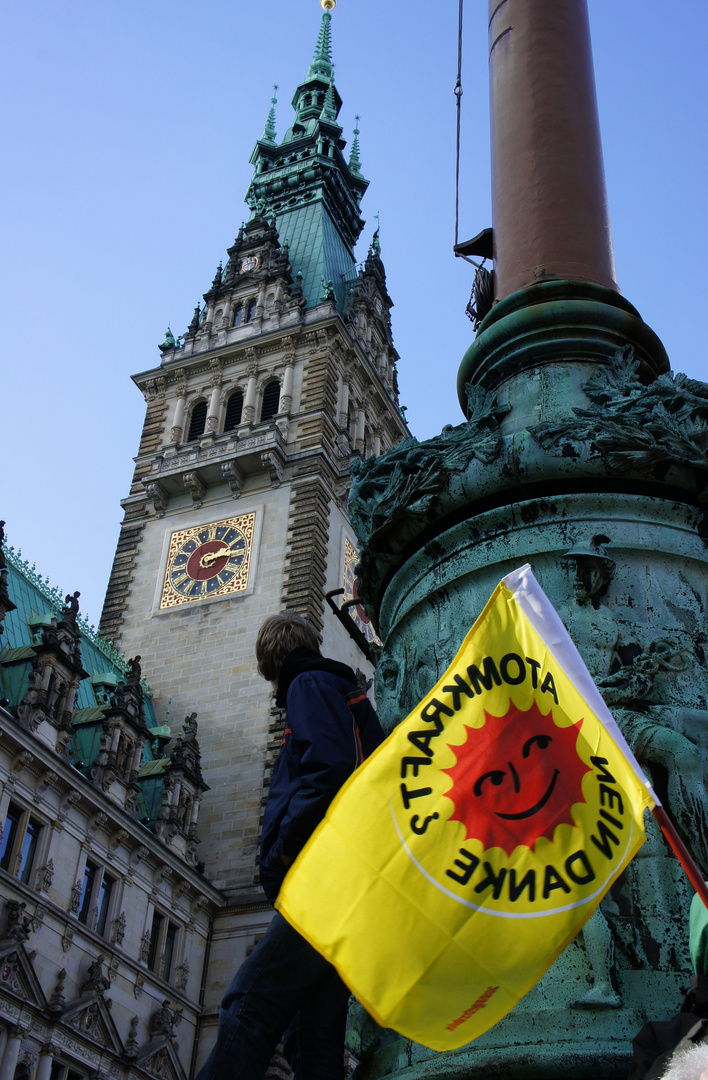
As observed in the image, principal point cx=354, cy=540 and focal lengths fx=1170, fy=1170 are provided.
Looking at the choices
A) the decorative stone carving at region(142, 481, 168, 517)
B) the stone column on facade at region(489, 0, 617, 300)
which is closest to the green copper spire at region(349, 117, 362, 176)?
the decorative stone carving at region(142, 481, 168, 517)

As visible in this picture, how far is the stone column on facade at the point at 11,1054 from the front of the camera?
1925 cm

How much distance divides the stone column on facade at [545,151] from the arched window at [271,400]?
31999mm

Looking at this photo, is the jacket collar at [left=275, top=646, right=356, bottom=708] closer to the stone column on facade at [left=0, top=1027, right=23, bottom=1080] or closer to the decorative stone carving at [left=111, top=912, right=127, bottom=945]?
the stone column on facade at [left=0, top=1027, right=23, bottom=1080]

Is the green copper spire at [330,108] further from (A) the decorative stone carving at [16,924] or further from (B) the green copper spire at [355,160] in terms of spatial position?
(A) the decorative stone carving at [16,924]

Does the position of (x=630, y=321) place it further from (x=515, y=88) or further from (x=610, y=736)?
(x=610, y=736)

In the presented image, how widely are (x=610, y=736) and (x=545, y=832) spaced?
0.33 meters

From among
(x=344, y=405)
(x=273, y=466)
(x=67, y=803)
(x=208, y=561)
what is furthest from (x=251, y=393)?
(x=67, y=803)

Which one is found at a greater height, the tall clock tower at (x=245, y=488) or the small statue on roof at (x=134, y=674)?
the tall clock tower at (x=245, y=488)

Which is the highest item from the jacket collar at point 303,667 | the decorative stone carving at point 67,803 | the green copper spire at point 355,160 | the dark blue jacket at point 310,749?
the green copper spire at point 355,160

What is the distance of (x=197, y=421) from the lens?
40.4m

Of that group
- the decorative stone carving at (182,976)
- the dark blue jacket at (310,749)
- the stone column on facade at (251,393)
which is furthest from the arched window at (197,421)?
the dark blue jacket at (310,749)

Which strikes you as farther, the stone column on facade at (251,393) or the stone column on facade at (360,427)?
the stone column on facade at (360,427)

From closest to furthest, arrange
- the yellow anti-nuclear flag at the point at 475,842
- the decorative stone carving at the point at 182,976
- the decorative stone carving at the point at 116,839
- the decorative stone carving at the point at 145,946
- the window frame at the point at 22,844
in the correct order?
the yellow anti-nuclear flag at the point at 475,842, the window frame at the point at 22,844, the decorative stone carving at the point at 145,946, the decorative stone carving at the point at 116,839, the decorative stone carving at the point at 182,976

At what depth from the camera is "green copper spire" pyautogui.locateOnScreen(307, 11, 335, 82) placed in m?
65.4
